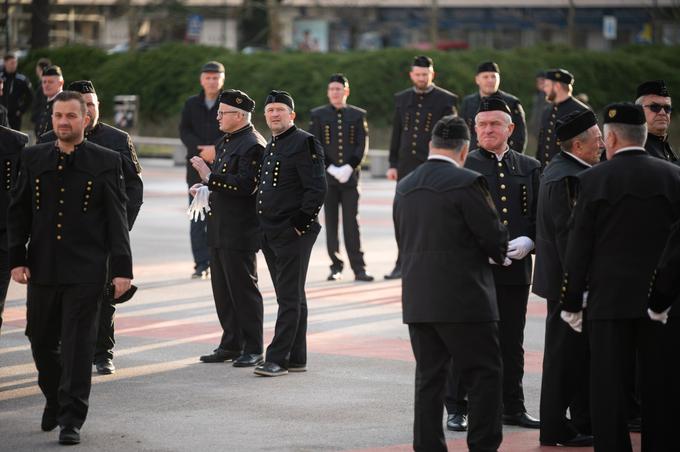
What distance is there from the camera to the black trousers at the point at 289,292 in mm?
10602

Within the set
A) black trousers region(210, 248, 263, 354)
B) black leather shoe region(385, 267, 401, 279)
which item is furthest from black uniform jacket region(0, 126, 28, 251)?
black leather shoe region(385, 267, 401, 279)

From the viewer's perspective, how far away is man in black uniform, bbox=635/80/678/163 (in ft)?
32.1

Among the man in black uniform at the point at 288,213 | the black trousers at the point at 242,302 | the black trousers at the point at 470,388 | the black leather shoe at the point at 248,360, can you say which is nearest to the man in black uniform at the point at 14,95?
the black trousers at the point at 242,302

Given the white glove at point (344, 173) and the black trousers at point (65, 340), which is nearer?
the black trousers at point (65, 340)

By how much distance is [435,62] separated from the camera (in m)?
37.9

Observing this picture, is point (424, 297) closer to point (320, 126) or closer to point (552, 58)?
point (320, 126)

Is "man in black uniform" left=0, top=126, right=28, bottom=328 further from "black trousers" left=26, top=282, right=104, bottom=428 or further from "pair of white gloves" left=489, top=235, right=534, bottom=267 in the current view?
"pair of white gloves" left=489, top=235, right=534, bottom=267

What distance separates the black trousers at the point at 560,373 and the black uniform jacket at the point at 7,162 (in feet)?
15.2

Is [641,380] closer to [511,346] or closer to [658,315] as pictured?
[658,315]

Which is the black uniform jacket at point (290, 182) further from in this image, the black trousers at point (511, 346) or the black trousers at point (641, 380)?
the black trousers at point (641, 380)

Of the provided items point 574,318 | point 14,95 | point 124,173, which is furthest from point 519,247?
point 14,95

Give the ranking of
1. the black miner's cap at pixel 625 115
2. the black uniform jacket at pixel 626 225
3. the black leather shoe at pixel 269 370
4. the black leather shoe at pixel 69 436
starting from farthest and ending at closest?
the black leather shoe at pixel 269 370, the black leather shoe at pixel 69 436, the black miner's cap at pixel 625 115, the black uniform jacket at pixel 626 225

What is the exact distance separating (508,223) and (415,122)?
7257 mm

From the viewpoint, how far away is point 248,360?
11008 mm
